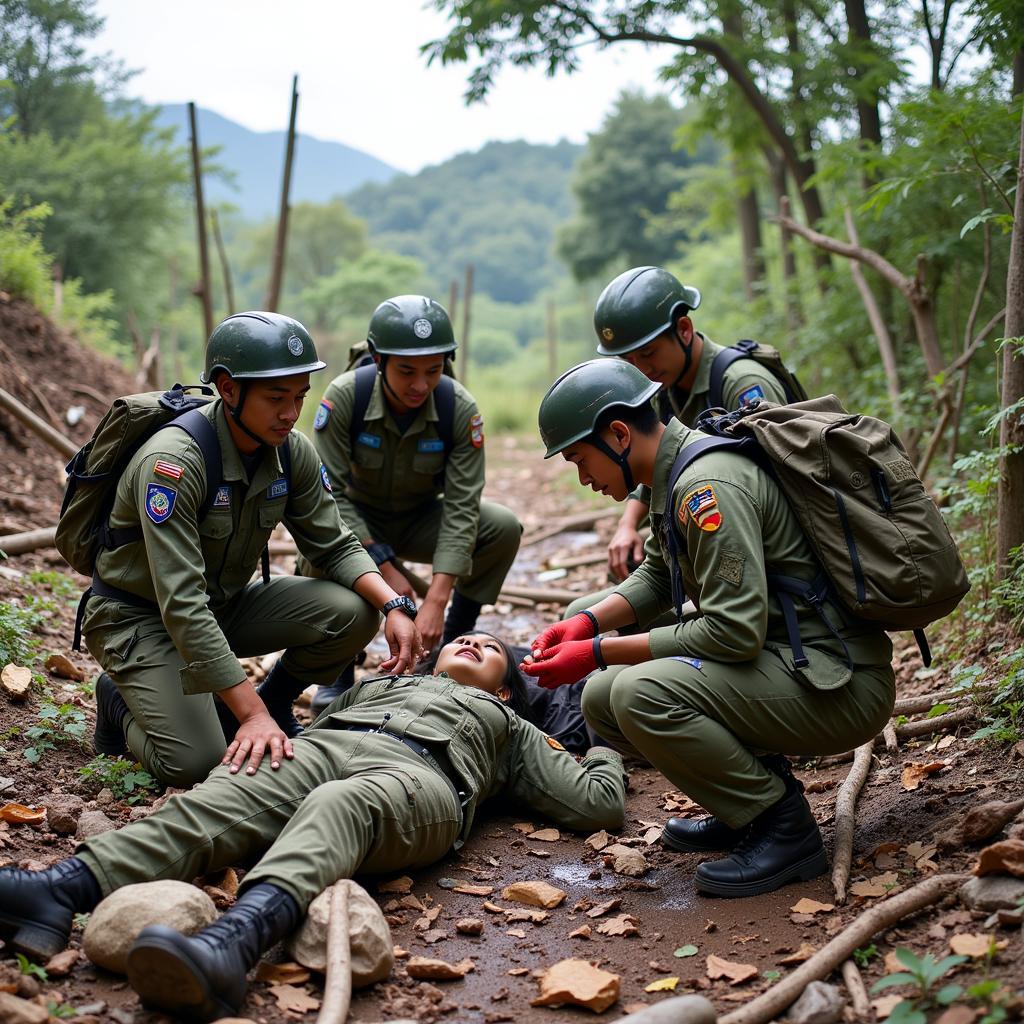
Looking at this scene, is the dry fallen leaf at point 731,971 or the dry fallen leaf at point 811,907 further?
the dry fallen leaf at point 811,907

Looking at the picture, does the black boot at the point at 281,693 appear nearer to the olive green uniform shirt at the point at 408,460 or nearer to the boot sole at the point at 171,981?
the olive green uniform shirt at the point at 408,460

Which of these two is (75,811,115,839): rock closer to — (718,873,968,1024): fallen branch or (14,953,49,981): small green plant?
(14,953,49,981): small green plant

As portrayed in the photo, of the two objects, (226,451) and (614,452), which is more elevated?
(614,452)

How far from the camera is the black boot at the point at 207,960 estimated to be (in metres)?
2.52

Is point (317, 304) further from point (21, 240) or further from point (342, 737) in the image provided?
point (342, 737)

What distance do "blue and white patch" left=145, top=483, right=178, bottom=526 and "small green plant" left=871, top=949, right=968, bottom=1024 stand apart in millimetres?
2819

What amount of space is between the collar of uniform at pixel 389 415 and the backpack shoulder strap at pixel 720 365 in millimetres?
1564

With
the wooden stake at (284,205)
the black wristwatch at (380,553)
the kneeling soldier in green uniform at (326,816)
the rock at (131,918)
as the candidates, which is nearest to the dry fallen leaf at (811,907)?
the kneeling soldier in green uniform at (326,816)

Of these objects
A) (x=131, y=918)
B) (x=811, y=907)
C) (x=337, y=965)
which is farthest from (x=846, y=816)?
(x=131, y=918)

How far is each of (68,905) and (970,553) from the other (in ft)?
15.2

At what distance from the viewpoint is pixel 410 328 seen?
533 cm

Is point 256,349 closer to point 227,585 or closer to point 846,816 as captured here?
point 227,585

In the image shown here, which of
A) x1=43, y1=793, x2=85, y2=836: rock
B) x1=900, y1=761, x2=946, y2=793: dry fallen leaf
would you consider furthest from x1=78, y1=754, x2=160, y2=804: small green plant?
x1=900, y1=761, x2=946, y2=793: dry fallen leaf

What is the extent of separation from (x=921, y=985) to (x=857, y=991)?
0.63ft
